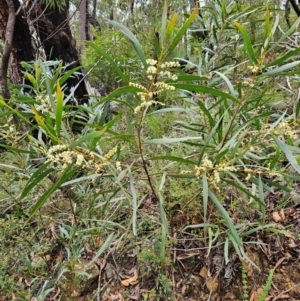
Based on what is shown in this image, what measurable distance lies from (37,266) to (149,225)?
69 cm

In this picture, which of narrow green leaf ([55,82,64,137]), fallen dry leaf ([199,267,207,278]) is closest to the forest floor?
fallen dry leaf ([199,267,207,278])

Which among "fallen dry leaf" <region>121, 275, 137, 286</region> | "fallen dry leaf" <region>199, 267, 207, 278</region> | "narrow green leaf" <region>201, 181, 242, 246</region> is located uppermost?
"narrow green leaf" <region>201, 181, 242, 246</region>

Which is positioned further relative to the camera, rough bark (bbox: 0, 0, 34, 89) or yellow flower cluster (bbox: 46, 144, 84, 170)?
rough bark (bbox: 0, 0, 34, 89)

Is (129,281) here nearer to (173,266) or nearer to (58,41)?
(173,266)

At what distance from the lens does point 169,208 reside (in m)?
1.56

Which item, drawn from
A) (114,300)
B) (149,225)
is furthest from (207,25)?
(114,300)

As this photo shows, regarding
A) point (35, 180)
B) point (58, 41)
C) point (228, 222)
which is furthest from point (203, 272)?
point (58, 41)

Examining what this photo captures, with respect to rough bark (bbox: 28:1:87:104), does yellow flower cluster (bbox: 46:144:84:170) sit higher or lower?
lower

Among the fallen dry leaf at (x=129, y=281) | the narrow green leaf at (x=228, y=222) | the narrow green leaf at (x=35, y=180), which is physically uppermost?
the narrow green leaf at (x=35, y=180)

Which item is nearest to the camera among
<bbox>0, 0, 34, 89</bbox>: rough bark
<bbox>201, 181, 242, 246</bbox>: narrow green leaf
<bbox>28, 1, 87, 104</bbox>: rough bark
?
<bbox>201, 181, 242, 246</bbox>: narrow green leaf

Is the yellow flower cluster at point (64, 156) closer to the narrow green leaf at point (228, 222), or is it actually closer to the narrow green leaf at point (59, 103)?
the narrow green leaf at point (59, 103)

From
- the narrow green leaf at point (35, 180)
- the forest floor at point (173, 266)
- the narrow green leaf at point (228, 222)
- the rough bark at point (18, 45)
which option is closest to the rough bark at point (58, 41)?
the rough bark at point (18, 45)

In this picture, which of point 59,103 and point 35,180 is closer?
point 59,103

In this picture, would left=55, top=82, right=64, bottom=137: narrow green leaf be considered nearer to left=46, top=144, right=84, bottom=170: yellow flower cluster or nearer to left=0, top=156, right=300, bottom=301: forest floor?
left=46, top=144, right=84, bottom=170: yellow flower cluster
